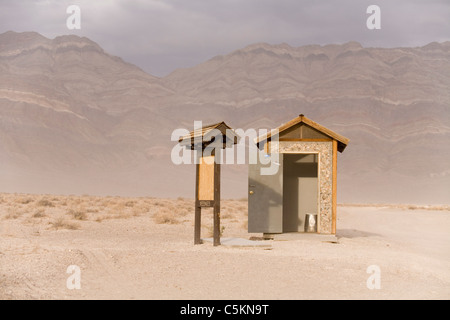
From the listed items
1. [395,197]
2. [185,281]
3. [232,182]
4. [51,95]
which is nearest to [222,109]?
[232,182]

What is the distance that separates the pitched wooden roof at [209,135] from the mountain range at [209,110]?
223 feet

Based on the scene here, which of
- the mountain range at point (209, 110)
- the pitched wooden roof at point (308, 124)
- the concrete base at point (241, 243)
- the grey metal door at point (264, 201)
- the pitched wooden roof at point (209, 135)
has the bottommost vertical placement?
the concrete base at point (241, 243)

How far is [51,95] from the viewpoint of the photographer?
326ft

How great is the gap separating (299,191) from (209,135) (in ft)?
19.0

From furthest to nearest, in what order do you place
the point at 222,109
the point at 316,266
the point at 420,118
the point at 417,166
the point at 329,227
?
the point at 222,109 → the point at 420,118 → the point at 417,166 → the point at 329,227 → the point at 316,266

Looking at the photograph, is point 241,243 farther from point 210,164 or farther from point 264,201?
point 210,164

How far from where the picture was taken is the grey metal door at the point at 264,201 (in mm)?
16969

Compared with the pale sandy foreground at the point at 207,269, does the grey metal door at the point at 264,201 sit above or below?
above

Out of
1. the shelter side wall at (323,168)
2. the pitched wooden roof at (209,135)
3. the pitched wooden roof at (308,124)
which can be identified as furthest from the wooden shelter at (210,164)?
the shelter side wall at (323,168)

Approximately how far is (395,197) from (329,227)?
6955cm

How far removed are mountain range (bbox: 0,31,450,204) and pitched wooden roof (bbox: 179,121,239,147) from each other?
67976mm

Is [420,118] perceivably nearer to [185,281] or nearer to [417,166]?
[417,166]

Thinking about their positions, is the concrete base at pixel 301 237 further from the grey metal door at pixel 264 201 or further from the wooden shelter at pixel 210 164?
the wooden shelter at pixel 210 164
